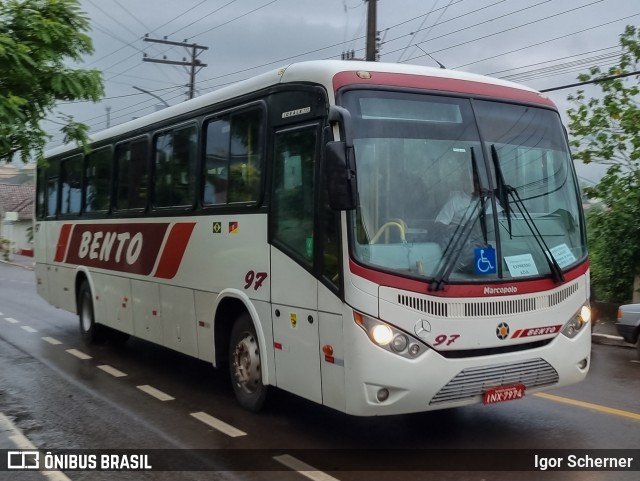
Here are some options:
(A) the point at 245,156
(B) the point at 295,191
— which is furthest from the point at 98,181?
(B) the point at 295,191

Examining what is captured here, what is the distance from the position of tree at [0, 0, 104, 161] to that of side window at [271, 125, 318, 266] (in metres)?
2.60

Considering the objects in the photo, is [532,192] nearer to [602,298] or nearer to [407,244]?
[407,244]

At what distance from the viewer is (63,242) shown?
1262 centimetres

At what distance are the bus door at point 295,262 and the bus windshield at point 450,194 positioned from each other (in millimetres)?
577

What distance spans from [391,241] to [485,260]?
785mm

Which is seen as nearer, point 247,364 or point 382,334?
point 382,334

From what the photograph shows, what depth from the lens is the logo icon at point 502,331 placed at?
5684mm

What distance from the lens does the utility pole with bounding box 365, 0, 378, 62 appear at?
17531 millimetres

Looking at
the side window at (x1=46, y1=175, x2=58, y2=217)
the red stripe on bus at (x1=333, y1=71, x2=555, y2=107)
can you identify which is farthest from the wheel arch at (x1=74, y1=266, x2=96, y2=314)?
the red stripe on bus at (x1=333, y1=71, x2=555, y2=107)

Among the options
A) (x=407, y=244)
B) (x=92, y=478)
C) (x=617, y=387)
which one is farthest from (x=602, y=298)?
(x=92, y=478)

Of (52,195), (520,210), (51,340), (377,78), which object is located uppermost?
(377,78)

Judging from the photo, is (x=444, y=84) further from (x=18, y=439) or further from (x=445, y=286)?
(x=18, y=439)

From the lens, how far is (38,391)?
851 cm

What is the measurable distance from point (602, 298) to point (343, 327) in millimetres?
12136
